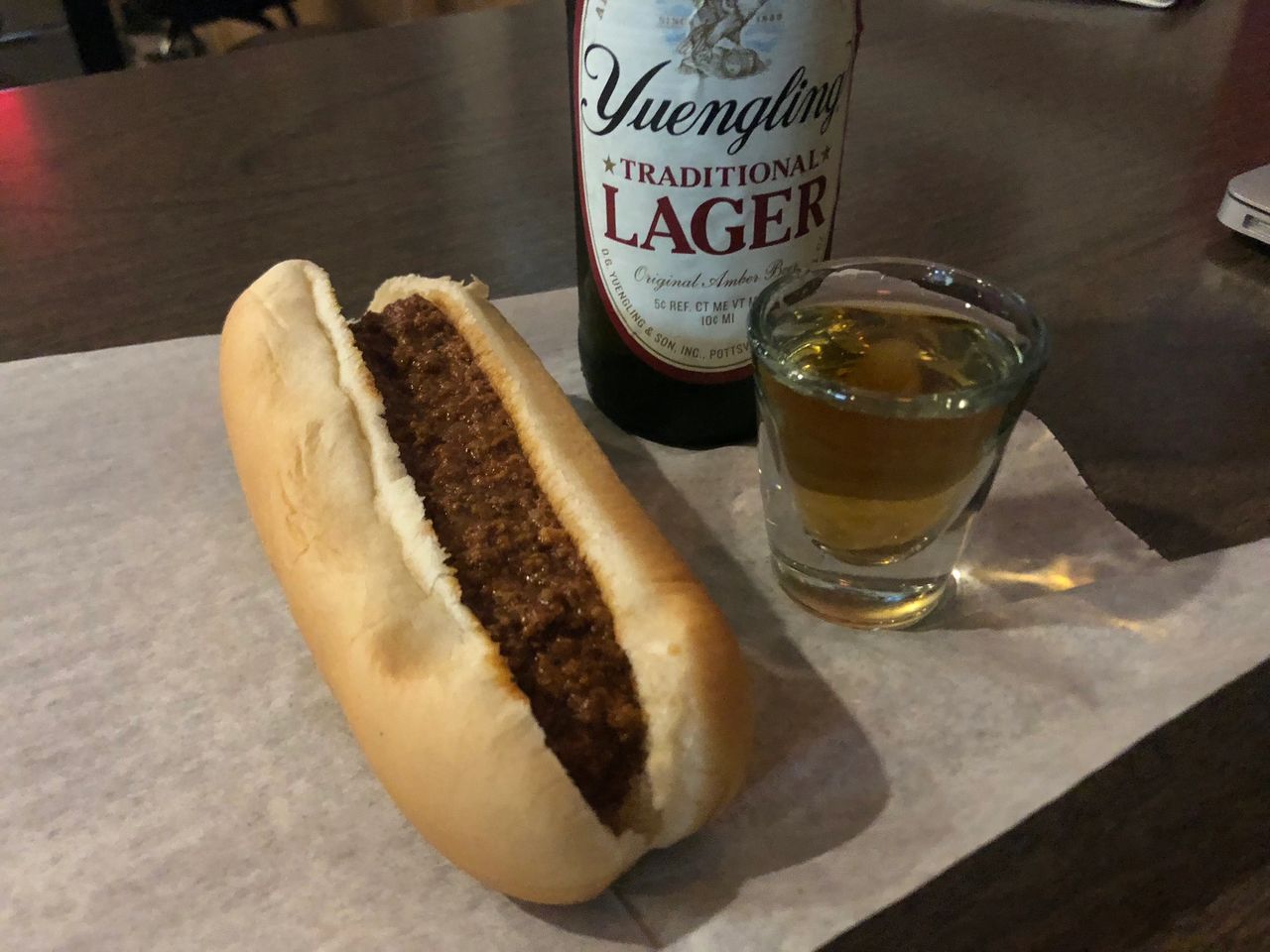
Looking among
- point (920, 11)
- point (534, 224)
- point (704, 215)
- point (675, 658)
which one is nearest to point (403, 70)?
point (534, 224)

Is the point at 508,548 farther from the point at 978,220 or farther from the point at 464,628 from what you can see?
the point at 978,220

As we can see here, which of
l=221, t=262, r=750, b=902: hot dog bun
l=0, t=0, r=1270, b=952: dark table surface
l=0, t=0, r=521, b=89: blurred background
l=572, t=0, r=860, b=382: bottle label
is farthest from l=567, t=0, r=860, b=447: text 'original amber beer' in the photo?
l=0, t=0, r=521, b=89: blurred background

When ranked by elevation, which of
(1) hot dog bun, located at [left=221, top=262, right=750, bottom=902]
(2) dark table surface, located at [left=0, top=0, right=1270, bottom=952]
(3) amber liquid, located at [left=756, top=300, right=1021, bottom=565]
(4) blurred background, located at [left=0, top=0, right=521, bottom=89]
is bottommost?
(4) blurred background, located at [left=0, top=0, right=521, bottom=89]

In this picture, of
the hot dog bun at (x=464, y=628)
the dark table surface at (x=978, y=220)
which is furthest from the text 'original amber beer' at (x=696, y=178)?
the dark table surface at (x=978, y=220)

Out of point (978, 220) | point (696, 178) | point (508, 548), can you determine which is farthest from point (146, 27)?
point (508, 548)

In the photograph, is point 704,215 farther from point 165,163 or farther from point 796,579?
point 165,163

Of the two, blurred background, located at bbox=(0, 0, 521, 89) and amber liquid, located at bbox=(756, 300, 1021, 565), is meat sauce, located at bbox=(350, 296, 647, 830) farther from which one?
blurred background, located at bbox=(0, 0, 521, 89)
